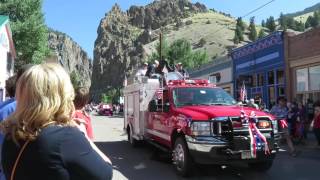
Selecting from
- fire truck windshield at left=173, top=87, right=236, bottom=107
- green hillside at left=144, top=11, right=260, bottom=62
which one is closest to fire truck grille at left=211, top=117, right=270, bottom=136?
fire truck windshield at left=173, top=87, right=236, bottom=107

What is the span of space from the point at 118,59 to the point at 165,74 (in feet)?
558

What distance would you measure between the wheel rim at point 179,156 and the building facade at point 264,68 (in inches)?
625

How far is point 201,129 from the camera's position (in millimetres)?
9734

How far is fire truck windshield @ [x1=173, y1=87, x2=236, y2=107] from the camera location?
11.5m

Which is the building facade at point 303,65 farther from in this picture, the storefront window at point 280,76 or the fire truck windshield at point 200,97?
the fire truck windshield at point 200,97

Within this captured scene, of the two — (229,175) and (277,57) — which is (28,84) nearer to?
(229,175)

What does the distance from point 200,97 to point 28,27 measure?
28.4 m

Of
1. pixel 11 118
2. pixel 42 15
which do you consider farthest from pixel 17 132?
pixel 42 15

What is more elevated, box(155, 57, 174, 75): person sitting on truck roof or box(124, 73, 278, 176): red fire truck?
box(155, 57, 174, 75): person sitting on truck roof

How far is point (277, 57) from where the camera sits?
2706 cm

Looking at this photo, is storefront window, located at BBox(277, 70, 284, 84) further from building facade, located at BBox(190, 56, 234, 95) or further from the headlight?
the headlight

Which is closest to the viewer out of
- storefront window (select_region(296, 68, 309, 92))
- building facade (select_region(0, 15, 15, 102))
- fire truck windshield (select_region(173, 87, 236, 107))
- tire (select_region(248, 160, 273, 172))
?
tire (select_region(248, 160, 273, 172))

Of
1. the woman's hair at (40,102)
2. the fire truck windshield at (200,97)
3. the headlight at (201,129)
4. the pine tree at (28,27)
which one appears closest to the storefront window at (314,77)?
the fire truck windshield at (200,97)

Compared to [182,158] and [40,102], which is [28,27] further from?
[40,102]
